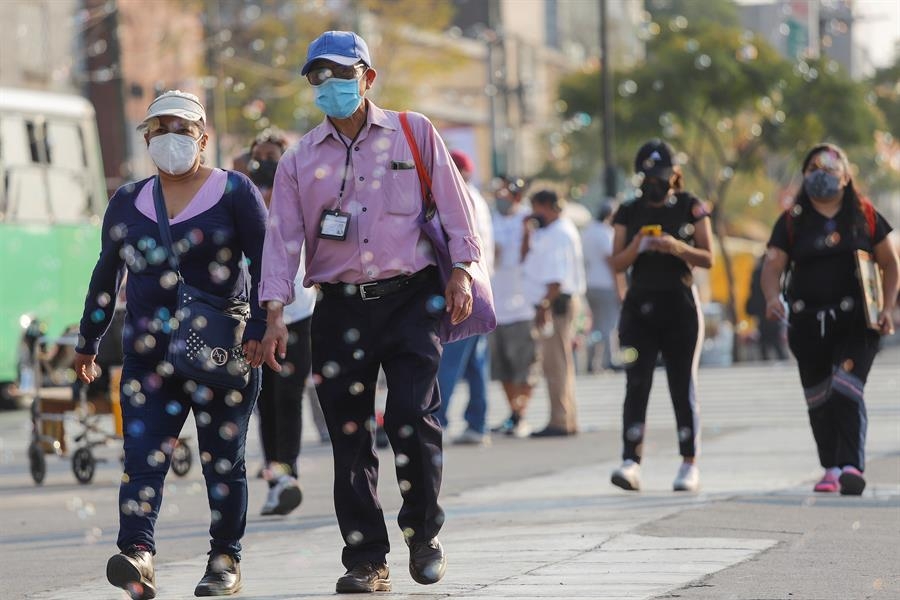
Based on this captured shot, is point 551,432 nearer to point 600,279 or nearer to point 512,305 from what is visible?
point 512,305

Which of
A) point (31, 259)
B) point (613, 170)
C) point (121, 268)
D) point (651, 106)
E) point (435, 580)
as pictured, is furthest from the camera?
point (651, 106)

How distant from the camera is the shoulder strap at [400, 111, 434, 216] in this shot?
658 cm

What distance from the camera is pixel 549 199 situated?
1416 centimetres

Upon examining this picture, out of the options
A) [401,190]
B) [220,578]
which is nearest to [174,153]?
[401,190]

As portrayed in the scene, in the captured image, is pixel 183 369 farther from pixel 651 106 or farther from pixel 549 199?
pixel 651 106

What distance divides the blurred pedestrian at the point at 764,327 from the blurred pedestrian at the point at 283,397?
1848 centimetres

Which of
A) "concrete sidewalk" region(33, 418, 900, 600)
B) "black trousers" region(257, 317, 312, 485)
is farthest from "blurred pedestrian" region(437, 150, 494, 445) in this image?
"black trousers" region(257, 317, 312, 485)

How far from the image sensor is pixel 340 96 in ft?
21.3

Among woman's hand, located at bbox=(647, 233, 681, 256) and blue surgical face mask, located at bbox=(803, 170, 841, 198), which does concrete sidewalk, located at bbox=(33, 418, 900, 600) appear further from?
blue surgical face mask, located at bbox=(803, 170, 841, 198)

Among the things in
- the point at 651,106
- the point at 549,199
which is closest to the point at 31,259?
the point at 549,199

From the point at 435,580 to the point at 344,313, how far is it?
3.16ft

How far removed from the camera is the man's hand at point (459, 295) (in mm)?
6457

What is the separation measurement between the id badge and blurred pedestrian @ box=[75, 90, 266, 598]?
0.34 metres

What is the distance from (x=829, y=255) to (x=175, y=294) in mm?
4074
